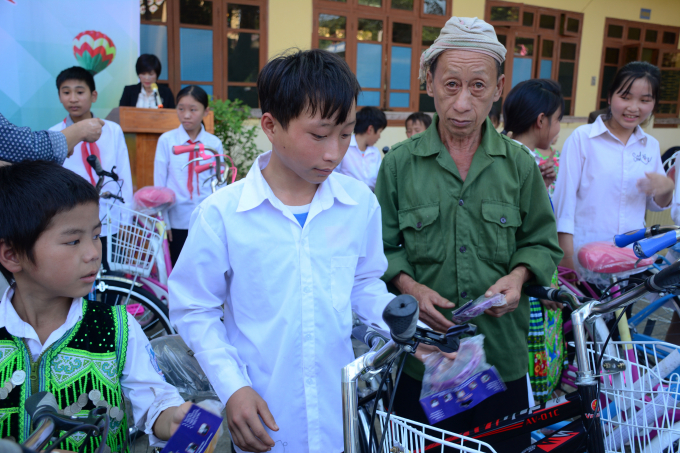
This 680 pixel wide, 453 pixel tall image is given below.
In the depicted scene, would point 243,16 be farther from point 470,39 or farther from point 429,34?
point 470,39

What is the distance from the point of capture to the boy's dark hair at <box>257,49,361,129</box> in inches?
50.2

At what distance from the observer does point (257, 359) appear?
1.33 m

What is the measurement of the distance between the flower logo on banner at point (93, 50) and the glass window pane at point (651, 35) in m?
10.6

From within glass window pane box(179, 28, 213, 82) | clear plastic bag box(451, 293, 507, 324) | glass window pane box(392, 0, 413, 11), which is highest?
glass window pane box(392, 0, 413, 11)

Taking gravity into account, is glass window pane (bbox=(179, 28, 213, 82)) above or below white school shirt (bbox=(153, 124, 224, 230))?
above

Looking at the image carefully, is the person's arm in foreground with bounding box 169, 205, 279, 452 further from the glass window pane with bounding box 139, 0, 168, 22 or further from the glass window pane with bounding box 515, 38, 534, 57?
the glass window pane with bounding box 515, 38, 534, 57

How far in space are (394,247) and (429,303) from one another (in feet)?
1.00

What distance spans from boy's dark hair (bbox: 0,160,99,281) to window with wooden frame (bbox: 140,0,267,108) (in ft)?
20.2

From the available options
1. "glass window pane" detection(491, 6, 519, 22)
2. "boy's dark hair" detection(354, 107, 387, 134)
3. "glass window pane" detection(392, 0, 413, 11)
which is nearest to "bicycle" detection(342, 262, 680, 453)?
"boy's dark hair" detection(354, 107, 387, 134)

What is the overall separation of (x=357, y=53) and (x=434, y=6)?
5.53 feet

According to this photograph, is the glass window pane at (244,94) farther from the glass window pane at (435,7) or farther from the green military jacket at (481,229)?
the green military jacket at (481,229)

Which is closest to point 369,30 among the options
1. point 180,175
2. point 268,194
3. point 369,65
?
point 369,65

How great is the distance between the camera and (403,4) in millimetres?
8109

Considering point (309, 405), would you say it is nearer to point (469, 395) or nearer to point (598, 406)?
point (469, 395)
